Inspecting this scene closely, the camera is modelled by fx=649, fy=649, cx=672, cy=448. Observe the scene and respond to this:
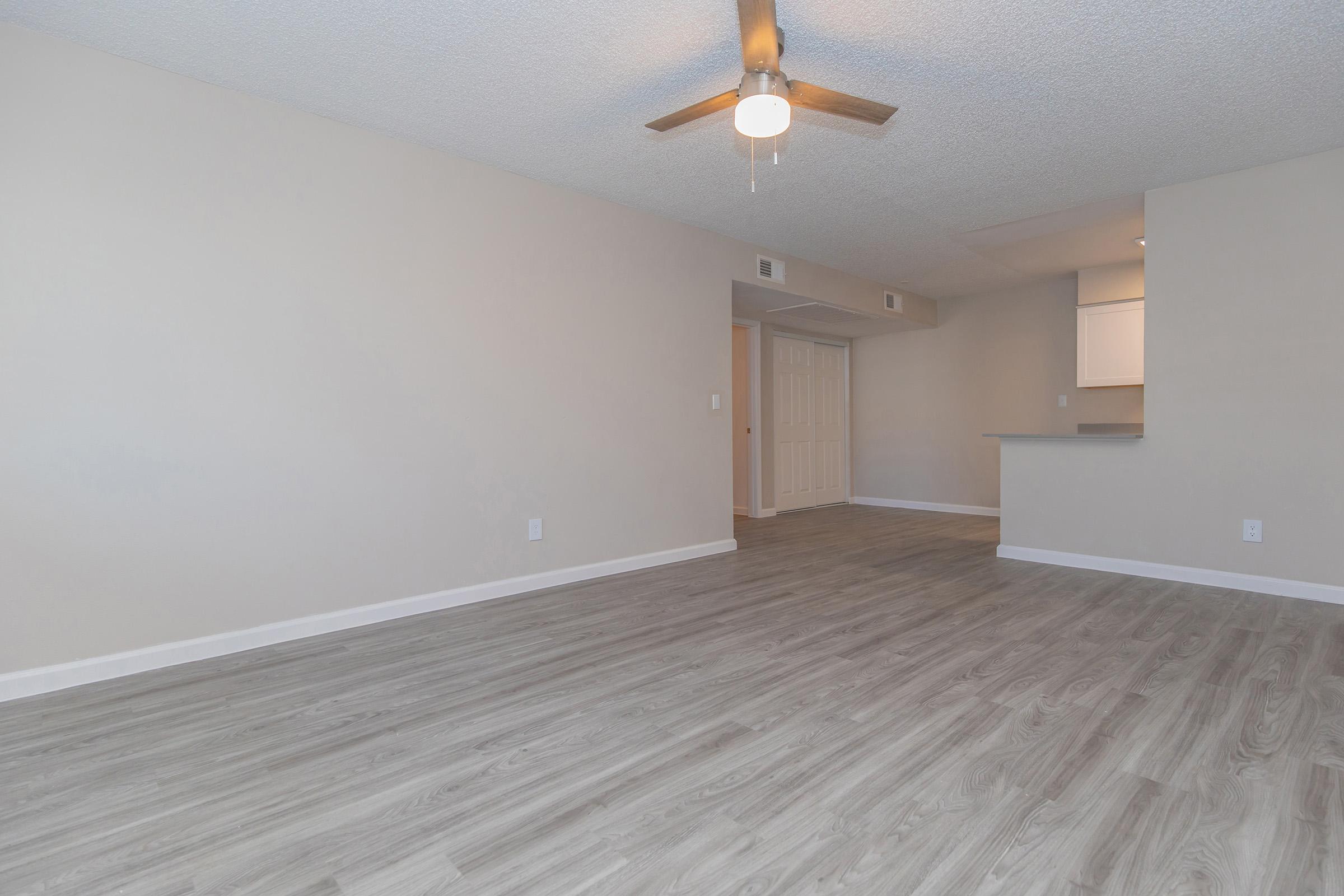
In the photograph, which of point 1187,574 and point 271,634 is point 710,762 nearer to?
point 271,634

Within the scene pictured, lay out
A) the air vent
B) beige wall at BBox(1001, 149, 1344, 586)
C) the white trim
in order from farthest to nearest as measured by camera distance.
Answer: the white trim < the air vent < beige wall at BBox(1001, 149, 1344, 586)

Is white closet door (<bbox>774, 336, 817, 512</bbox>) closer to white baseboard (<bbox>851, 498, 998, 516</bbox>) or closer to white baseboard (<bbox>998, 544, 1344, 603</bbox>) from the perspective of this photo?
white baseboard (<bbox>851, 498, 998, 516</bbox>)

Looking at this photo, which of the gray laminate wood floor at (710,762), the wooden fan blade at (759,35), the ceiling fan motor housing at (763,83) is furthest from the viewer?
the ceiling fan motor housing at (763,83)

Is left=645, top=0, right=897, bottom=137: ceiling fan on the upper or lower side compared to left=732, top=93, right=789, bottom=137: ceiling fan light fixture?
upper

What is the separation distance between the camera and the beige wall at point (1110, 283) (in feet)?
18.5

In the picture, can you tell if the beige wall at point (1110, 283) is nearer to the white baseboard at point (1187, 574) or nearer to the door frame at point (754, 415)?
the white baseboard at point (1187, 574)

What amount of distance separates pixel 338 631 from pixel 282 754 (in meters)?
1.28

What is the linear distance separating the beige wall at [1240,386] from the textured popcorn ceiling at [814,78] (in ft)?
0.92

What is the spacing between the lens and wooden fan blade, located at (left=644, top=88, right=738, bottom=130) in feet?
7.91

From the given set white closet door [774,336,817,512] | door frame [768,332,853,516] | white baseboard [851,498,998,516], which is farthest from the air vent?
white baseboard [851,498,998,516]

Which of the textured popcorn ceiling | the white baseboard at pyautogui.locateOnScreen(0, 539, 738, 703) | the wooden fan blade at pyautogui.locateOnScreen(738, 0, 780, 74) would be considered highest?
the textured popcorn ceiling

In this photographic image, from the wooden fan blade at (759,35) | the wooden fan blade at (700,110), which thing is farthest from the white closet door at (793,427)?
the wooden fan blade at (759,35)

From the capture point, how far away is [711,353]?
16.4 feet

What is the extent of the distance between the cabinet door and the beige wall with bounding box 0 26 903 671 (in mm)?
4253
